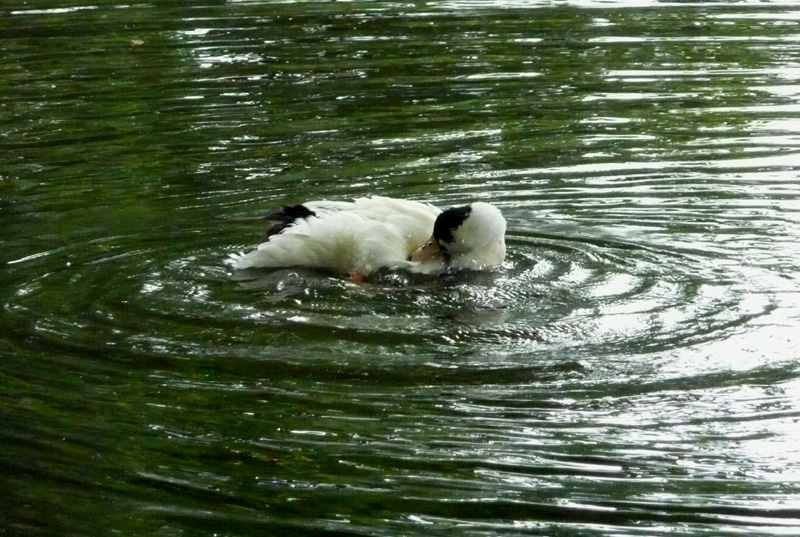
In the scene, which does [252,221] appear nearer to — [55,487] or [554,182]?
[554,182]

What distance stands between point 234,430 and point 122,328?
1254 millimetres

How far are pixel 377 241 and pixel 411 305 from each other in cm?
70

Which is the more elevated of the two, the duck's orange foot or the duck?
the duck

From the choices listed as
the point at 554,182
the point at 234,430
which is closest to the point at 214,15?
the point at 554,182

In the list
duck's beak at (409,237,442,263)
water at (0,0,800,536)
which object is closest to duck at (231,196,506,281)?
duck's beak at (409,237,442,263)

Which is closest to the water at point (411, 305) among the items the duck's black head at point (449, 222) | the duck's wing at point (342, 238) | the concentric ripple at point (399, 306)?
the concentric ripple at point (399, 306)

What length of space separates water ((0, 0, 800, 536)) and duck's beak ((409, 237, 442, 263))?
0.60ft

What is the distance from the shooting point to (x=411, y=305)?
23.2 feet

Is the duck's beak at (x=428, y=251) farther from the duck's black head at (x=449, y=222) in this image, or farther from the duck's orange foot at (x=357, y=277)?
the duck's orange foot at (x=357, y=277)

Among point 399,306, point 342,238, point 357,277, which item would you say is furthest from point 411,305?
point 342,238

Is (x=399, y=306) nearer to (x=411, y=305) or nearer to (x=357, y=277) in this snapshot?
(x=411, y=305)

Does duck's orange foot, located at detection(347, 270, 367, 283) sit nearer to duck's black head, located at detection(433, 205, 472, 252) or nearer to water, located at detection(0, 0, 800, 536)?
water, located at detection(0, 0, 800, 536)

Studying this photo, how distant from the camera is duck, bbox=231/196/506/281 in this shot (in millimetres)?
7621

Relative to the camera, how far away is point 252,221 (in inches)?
342
